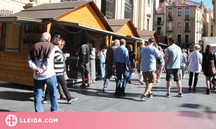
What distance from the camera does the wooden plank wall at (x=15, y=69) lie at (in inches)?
306

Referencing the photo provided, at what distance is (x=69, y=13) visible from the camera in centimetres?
903

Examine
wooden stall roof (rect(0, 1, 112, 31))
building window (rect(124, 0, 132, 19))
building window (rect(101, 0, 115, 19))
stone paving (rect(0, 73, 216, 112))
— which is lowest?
stone paving (rect(0, 73, 216, 112))

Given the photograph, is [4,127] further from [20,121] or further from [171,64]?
[171,64]

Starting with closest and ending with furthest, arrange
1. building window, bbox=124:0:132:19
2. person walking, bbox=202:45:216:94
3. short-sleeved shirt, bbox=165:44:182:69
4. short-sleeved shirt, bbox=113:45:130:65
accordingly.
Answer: short-sleeved shirt, bbox=165:44:182:69 < short-sleeved shirt, bbox=113:45:130:65 < person walking, bbox=202:45:216:94 < building window, bbox=124:0:132:19

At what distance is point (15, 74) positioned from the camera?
8219 millimetres

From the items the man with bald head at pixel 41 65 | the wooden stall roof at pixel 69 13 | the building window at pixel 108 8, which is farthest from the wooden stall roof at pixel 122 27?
the man with bald head at pixel 41 65

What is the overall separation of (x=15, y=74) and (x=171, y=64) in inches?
220

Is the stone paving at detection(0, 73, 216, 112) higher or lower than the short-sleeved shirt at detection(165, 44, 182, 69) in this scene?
lower

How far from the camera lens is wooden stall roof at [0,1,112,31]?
8.05m

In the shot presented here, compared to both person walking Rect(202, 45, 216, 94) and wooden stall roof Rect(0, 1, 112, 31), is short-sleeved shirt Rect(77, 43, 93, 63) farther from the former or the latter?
person walking Rect(202, 45, 216, 94)

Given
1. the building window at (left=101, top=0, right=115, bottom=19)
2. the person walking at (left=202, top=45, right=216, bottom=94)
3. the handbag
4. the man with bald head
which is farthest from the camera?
the building window at (left=101, top=0, right=115, bottom=19)

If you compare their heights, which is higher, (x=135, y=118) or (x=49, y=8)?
(x=49, y=8)

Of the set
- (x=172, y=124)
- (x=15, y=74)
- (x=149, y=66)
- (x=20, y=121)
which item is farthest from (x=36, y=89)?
(x=15, y=74)

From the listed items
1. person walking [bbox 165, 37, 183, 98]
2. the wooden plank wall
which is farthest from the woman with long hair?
the wooden plank wall
